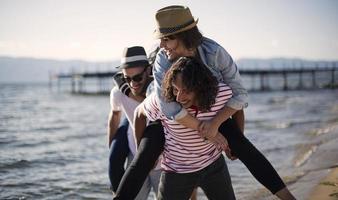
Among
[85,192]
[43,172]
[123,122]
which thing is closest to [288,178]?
[85,192]

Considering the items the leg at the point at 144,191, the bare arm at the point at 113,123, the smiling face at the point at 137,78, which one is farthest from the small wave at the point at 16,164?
the smiling face at the point at 137,78

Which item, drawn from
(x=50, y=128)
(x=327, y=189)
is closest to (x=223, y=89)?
(x=327, y=189)

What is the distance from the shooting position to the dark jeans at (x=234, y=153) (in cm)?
277

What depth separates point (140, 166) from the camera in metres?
2.89

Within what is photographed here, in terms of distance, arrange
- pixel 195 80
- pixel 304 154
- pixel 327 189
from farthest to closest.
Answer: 1. pixel 304 154
2. pixel 327 189
3. pixel 195 80

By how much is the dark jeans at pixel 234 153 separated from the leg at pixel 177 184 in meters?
0.18

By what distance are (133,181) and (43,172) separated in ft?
23.9

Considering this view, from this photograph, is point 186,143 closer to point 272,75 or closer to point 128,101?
point 128,101

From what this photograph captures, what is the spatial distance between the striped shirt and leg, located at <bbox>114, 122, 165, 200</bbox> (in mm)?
91

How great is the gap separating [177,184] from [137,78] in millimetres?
1219

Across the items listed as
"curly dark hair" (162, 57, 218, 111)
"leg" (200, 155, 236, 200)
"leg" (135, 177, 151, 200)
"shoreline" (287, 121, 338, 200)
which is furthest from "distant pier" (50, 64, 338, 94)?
"curly dark hair" (162, 57, 218, 111)

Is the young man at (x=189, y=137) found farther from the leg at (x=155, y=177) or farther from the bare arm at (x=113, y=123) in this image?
the bare arm at (x=113, y=123)

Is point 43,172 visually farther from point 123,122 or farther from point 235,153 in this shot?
point 235,153

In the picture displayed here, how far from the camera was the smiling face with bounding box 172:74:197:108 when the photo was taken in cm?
269
